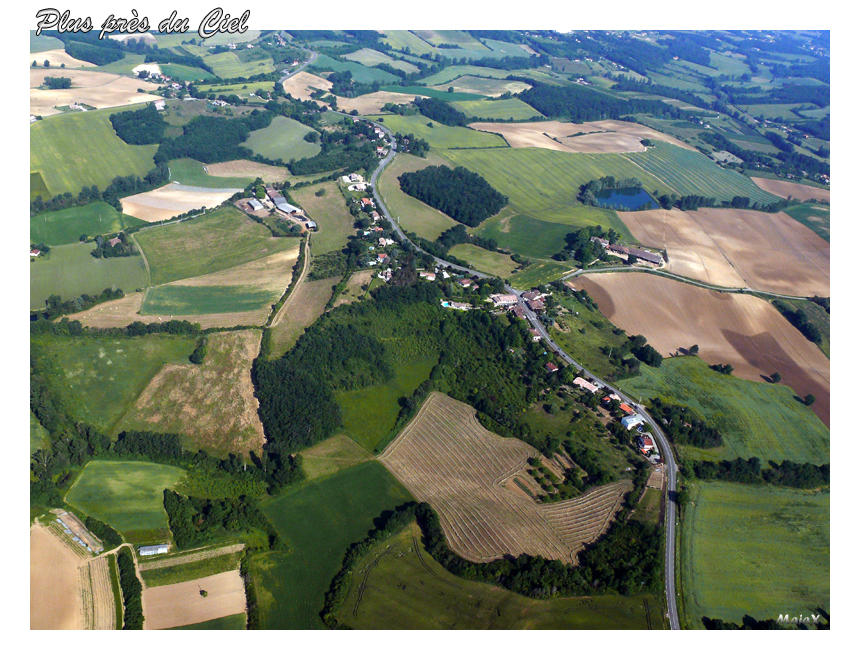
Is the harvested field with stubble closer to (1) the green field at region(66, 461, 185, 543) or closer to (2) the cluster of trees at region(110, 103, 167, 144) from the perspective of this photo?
(1) the green field at region(66, 461, 185, 543)

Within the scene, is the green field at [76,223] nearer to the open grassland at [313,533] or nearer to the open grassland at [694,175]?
the open grassland at [313,533]

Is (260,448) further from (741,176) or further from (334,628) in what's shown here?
(741,176)

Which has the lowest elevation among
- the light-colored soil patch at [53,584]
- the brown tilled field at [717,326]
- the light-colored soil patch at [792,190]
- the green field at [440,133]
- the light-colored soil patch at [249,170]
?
the light-colored soil patch at [53,584]

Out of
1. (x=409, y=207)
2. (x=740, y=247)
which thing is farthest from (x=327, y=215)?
(x=740, y=247)

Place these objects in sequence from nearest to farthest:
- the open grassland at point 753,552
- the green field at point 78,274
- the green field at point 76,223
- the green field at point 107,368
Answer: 1. the open grassland at point 753,552
2. the green field at point 107,368
3. the green field at point 78,274
4. the green field at point 76,223

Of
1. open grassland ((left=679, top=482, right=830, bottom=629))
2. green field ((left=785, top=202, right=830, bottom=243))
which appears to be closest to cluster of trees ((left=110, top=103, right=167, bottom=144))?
open grassland ((left=679, top=482, right=830, bottom=629))

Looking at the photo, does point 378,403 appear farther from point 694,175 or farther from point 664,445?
point 694,175

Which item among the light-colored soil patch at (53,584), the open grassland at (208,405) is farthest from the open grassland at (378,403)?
the light-colored soil patch at (53,584)
